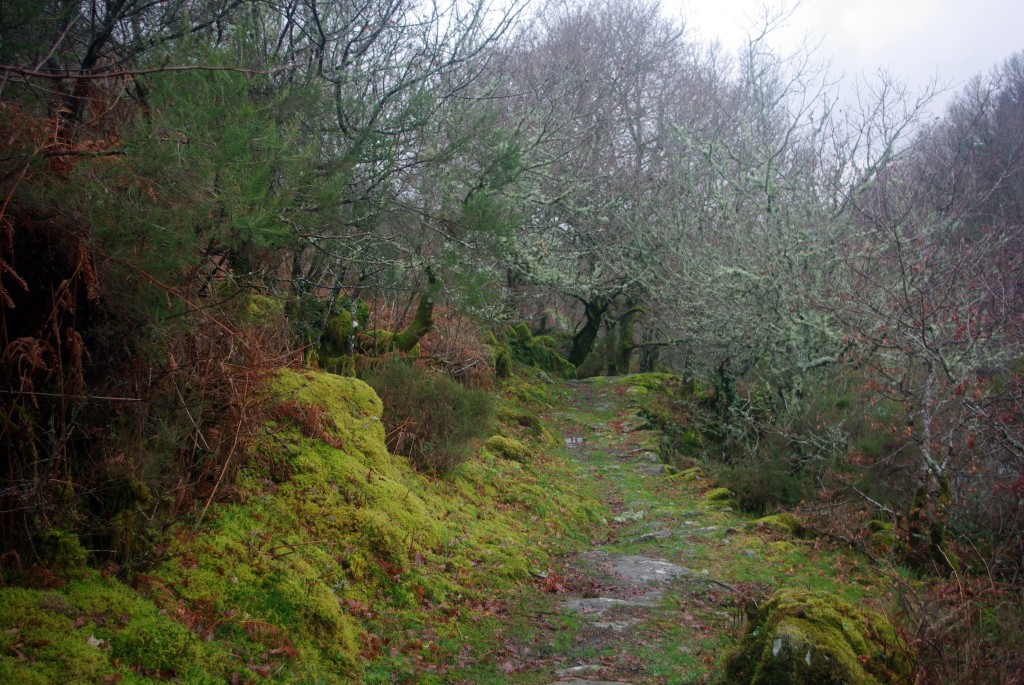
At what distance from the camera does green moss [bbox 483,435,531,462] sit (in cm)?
1106

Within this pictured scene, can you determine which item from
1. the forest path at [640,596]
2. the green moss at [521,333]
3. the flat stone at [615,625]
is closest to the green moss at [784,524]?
the forest path at [640,596]

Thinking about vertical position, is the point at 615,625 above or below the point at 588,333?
below

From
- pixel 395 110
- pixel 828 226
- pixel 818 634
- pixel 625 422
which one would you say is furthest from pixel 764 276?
pixel 818 634

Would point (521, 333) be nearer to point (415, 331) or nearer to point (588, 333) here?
point (588, 333)

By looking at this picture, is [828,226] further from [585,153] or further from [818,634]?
[818,634]

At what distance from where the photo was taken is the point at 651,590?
6.98 metres

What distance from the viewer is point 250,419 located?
510 cm

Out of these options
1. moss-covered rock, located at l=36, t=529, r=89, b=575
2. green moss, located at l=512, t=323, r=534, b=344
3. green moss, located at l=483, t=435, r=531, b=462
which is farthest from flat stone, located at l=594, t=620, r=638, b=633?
green moss, located at l=512, t=323, r=534, b=344

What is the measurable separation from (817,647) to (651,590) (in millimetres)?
2796

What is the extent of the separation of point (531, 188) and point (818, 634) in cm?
1340

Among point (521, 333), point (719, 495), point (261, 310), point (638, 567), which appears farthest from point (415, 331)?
point (521, 333)

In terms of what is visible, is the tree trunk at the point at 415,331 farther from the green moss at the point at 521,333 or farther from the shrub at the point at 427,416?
the green moss at the point at 521,333

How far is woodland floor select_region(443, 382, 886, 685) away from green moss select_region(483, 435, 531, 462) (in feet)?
3.79

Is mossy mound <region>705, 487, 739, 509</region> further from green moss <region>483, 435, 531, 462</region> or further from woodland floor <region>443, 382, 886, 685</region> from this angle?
green moss <region>483, 435, 531, 462</region>
